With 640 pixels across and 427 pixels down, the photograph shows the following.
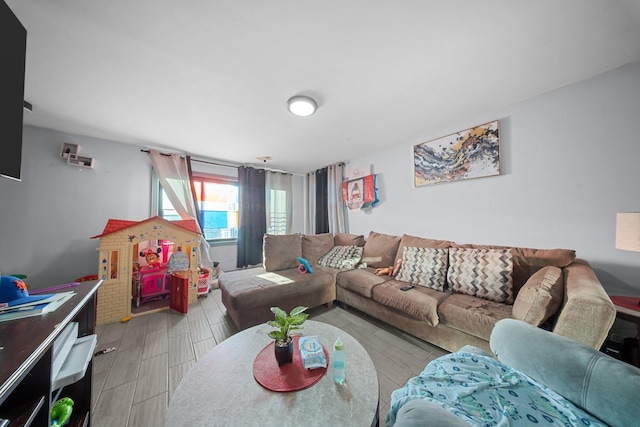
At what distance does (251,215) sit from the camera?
12.9 feet

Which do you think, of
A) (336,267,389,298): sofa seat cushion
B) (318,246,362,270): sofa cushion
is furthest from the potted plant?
(318,246,362,270): sofa cushion

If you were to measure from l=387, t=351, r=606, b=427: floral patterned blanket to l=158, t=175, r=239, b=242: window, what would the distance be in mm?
3684

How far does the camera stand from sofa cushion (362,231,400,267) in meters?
2.63

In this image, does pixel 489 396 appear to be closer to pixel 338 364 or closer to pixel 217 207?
pixel 338 364

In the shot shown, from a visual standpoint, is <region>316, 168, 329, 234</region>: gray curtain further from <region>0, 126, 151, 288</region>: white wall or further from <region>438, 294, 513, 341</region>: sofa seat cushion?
<region>0, 126, 151, 288</region>: white wall

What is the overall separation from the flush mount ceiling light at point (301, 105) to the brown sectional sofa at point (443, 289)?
1690 mm

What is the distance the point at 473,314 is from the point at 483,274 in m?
0.48

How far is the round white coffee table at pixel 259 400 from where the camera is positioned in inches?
29.4

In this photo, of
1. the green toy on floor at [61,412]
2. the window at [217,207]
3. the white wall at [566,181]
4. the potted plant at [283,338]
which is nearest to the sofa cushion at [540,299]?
the white wall at [566,181]

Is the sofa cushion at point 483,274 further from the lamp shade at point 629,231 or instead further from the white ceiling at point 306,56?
the white ceiling at point 306,56

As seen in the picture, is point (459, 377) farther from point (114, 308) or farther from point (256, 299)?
point (114, 308)

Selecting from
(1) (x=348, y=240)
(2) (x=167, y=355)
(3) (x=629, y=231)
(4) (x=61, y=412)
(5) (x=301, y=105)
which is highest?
(5) (x=301, y=105)

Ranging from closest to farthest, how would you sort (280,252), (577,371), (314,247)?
(577,371)
(280,252)
(314,247)

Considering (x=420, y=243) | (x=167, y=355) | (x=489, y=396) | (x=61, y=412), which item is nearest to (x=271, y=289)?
(x=167, y=355)
